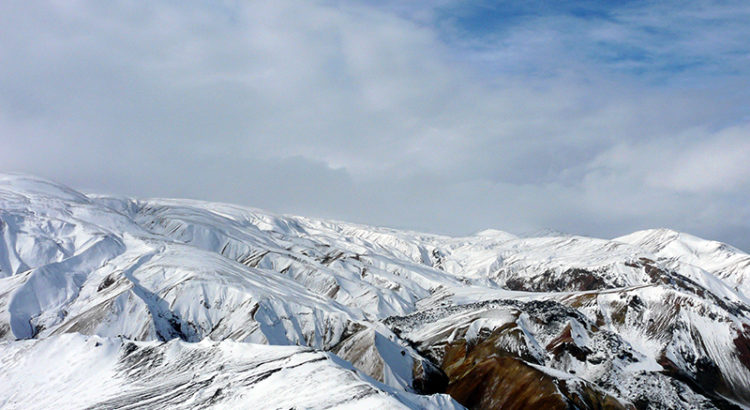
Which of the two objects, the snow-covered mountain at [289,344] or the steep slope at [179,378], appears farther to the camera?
the snow-covered mountain at [289,344]

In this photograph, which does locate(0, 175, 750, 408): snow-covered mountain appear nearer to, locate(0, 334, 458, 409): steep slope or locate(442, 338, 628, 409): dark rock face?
locate(0, 334, 458, 409): steep slope

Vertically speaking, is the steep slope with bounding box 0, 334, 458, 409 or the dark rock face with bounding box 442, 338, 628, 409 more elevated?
the steep slope with bounding box 0, 334, 458, 409

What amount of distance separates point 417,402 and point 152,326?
11026 centimetres

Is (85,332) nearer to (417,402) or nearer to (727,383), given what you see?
(417,402)

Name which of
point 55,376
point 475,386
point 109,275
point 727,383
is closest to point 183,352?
point 55,376

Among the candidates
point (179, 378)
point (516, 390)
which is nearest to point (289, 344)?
point (516, 390)

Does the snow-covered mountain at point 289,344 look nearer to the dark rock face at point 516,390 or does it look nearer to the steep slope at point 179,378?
the steep slope at point 179,378

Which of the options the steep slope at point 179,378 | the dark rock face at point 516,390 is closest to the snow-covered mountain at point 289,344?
the steep slope at point 179,378

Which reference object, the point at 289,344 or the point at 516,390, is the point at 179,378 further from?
the point at 289,344

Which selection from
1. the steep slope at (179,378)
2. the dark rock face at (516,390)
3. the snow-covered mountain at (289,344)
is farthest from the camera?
the dark rock face at (516,390)

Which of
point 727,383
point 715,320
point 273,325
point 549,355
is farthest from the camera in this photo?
point 715,320

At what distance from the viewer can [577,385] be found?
95688 mm

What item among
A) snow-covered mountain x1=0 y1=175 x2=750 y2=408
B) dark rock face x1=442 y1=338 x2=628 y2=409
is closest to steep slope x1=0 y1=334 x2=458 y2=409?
snow-covered mountain x1=0 y1=175 x2=750 y2=408

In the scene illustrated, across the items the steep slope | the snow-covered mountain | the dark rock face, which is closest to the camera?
the steep slope
